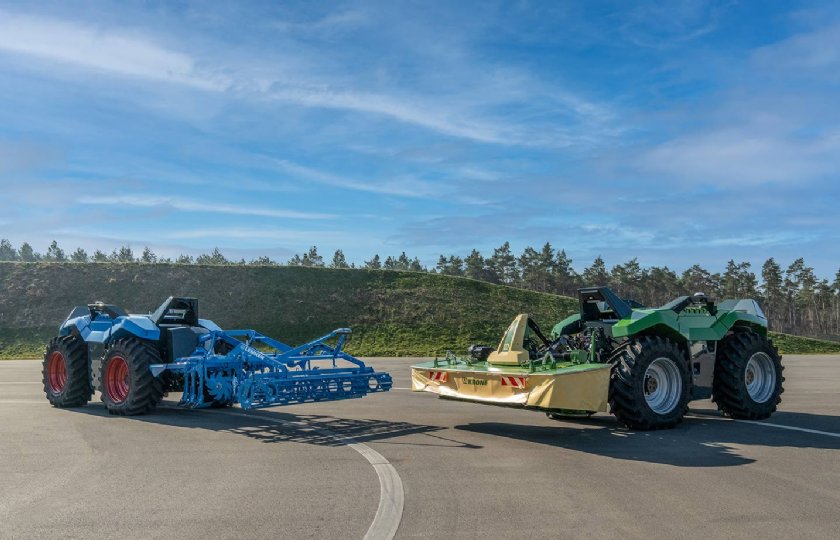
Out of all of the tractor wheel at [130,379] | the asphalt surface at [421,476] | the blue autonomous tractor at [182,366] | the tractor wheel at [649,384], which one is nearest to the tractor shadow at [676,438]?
the asphalt surface at [421,476]

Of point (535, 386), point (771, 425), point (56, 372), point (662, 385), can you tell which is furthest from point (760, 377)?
point (56, 372)

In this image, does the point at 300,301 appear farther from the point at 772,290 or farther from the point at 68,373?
the point at 772,290

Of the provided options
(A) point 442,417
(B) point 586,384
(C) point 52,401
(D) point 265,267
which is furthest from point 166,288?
(B) point 586,384

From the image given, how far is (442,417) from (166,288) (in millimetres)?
43599

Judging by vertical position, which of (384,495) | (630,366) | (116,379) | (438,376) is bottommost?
(384,495)

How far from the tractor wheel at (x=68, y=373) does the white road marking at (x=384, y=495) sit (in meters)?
5.86

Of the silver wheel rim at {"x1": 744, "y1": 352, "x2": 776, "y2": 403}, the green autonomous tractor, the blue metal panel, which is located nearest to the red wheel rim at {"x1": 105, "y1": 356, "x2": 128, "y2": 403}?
the blue metal panel

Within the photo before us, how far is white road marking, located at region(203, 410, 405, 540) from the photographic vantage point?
509cm

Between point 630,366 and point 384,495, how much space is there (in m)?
4.58

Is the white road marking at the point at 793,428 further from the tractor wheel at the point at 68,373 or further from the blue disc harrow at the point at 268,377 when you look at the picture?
the tractor wheel at the point at 68,373

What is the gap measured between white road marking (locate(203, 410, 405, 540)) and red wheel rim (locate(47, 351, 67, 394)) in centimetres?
664

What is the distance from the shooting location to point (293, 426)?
33.8 ft

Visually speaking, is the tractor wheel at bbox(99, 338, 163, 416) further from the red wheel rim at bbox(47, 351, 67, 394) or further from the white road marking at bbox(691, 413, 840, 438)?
the white road marking at bbox(691, 413, 840, 438)

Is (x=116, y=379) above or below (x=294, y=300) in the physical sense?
below
